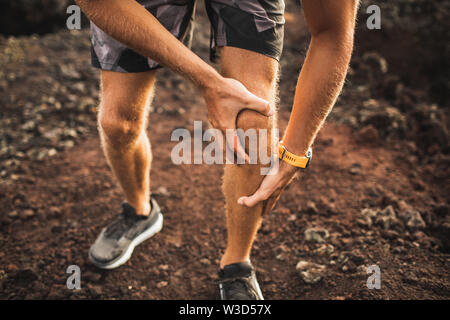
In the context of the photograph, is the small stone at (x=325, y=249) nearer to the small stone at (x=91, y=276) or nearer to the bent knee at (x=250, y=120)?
the bent knee at (x=250, y=120)

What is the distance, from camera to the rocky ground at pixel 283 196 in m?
2.04

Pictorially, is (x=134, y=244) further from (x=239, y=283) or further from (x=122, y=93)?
(x=122, y=93)

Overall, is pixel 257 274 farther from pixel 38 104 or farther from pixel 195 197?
pixel 38 104

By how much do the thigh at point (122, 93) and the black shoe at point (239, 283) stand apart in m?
1.00

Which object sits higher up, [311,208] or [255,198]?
[255,198]

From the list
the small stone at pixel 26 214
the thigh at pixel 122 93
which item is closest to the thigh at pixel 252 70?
the thigh at pixel 122 93

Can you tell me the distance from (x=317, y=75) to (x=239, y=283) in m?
1.17

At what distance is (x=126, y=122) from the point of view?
1786 mm

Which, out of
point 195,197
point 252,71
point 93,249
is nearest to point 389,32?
point 195,197

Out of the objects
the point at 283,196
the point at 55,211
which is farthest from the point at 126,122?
the point at 283,196

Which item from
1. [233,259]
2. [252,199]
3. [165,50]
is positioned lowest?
[233,259]

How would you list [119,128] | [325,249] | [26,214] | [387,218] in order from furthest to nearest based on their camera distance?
[26,214] → [387,218] → [325,249] → [119,128]

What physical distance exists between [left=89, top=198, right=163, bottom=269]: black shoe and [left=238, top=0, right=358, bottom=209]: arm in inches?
37.8
